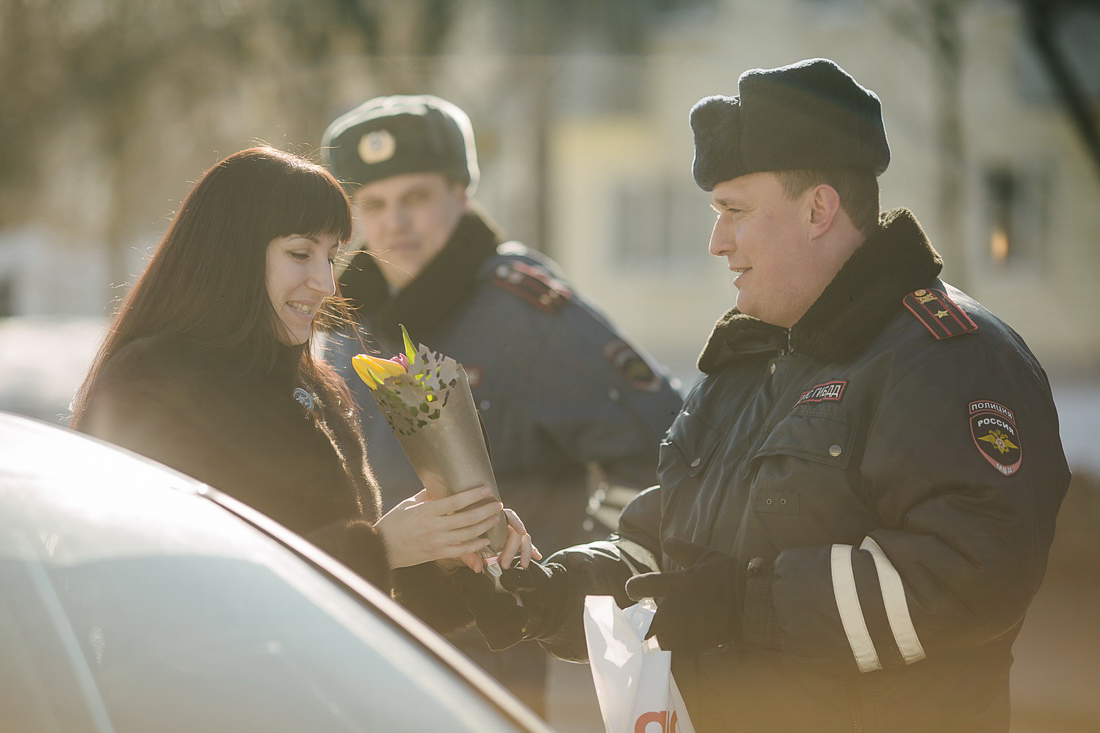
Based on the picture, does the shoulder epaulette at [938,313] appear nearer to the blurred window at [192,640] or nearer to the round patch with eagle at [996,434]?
the round patch with eagle at [996,434]

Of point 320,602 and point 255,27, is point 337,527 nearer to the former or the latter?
point 320,602

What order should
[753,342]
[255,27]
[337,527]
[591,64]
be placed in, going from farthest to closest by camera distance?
[591,64] < [255,27] < [753,342] < [337,527]

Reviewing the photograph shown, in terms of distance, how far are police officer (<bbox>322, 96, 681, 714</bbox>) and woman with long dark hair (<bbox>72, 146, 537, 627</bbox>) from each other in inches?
34.5

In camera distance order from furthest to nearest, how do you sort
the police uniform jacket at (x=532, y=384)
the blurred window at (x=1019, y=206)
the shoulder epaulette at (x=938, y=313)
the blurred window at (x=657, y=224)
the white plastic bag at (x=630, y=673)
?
the blurred window at (x=657, y=224) → the blurred window at (x=1019, y=206) → the police uniform jacket at (x=532, y=384) → the white plastic bag at (x=630, y=673) → the shoulder epaulette at (x=938, y=313)

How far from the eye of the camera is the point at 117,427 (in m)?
2.12

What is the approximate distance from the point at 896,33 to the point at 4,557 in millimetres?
8376

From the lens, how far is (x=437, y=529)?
2262 mm

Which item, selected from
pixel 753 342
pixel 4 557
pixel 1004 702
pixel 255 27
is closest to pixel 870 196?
pixel 753 342

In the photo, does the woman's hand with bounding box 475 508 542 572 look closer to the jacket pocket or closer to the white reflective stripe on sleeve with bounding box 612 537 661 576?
the white reflective stripe on sleeve with bounding box 612 537 661 576

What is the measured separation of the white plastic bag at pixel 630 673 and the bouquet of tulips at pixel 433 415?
316 mm

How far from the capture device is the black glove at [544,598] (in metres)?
2.49

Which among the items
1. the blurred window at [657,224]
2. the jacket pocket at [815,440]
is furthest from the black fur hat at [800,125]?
the blurred window at [657,224]

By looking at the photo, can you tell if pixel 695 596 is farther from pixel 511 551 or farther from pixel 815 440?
pixel 511 551

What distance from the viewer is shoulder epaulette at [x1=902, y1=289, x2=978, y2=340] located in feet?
6.75
